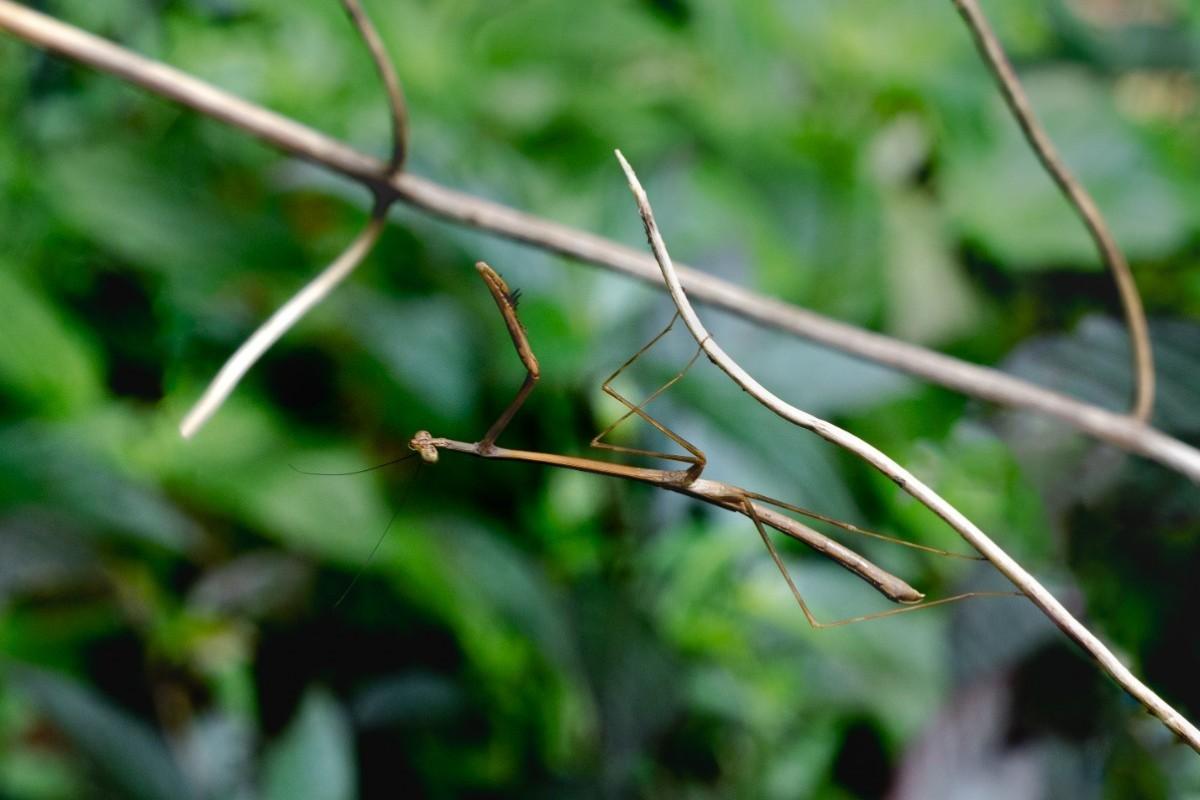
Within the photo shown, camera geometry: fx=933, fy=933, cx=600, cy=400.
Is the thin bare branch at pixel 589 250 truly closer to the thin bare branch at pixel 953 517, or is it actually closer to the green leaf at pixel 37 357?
the thin bare branch at pixel 953 517

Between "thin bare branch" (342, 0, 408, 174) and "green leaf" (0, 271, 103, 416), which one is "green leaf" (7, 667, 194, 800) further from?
"thin bare branch" (342, 0, 408, 174)

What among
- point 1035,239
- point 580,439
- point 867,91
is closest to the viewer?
point 580,439

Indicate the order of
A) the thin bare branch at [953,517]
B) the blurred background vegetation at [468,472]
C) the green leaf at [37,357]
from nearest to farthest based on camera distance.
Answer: the thin bare branch at [953,517]
the blurred background vegetation at [468,472]
the green leaf at [37,357]

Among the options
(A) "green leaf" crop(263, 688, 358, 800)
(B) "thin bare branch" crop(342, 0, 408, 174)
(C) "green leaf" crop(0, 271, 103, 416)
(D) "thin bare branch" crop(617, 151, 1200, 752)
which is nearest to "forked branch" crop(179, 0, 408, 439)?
(B) "thin bare branch" crop(342, 0, 408, 174)

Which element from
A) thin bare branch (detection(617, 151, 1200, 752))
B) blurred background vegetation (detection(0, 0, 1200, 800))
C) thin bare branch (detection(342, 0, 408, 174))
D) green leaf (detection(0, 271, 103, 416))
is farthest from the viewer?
green leaf (detection(0, 271, 103, 416))

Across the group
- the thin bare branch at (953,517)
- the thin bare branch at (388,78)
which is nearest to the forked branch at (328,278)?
the thin bare branch at (388,78)

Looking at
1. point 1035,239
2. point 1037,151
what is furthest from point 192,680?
point 1035,239

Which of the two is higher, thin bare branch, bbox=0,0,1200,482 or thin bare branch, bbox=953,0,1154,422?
thin bare branch, bbox=953,0,1154,422

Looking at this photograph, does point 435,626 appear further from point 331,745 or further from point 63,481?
point 63,481
